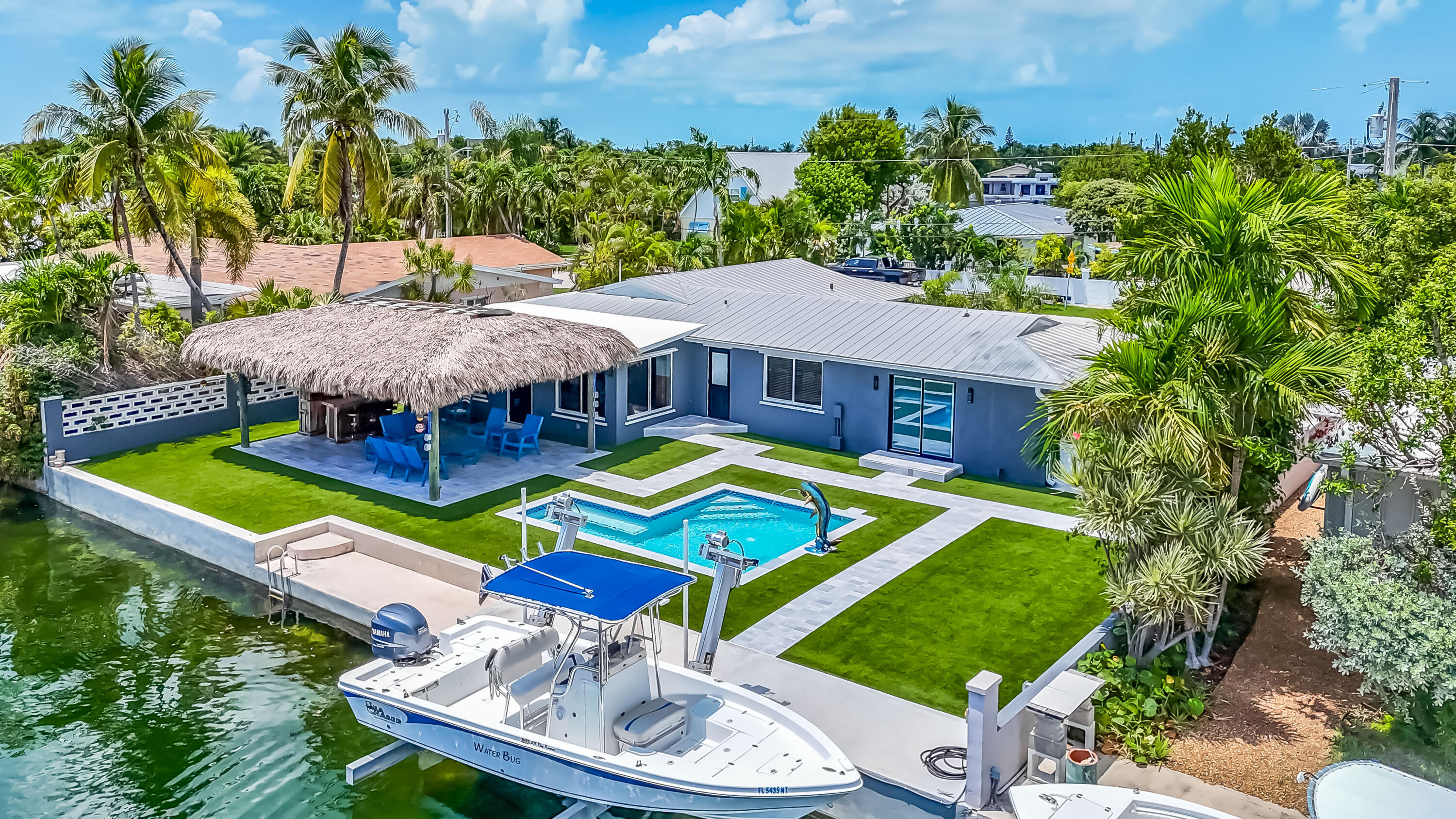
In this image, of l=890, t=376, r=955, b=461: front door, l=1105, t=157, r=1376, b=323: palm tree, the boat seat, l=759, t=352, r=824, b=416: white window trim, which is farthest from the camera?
l=759, t=352, r=824, b=416: white window trim

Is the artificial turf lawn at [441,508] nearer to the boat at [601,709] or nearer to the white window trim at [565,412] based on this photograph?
the white window trim at [565,412]

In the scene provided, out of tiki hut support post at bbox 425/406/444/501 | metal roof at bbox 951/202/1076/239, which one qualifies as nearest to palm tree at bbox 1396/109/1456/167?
metal roof at bbox 951/202/1076/239

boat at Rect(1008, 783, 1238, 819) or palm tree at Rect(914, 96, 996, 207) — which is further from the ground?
palm tree at Rect(914, 96, 996, 207)

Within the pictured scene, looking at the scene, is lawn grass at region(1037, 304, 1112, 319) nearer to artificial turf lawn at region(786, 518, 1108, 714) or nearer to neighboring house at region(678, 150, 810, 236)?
artificial turf lawn at region(786, 518, 1108, 714)

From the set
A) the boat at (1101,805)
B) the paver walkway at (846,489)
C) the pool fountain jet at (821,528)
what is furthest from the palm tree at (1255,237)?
the pool fountain jet at (821,528)

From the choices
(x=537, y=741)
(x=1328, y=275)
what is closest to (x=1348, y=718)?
(x=1328, y=275)

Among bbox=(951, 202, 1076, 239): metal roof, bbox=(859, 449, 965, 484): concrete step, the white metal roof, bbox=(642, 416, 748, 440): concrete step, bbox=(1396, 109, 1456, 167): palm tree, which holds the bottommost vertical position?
bbox=(859, 449, 965, 484): concrete step
